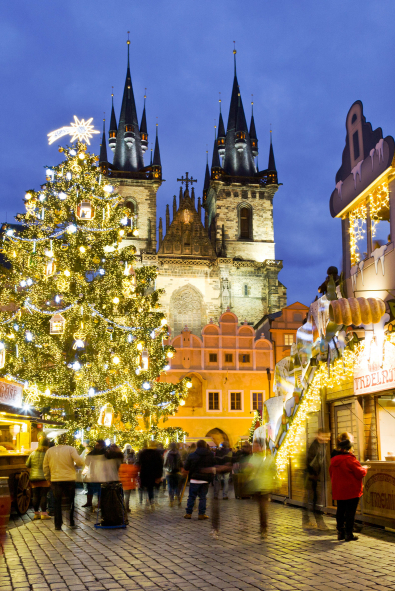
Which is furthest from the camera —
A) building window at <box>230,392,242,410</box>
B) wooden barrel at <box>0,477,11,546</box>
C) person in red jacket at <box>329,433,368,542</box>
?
building window at <box>230,392,242,410</box>

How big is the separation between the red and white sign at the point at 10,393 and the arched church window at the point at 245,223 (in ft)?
123

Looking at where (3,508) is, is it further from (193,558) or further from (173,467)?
(173,467)

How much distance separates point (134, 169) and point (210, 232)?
776 centimetres

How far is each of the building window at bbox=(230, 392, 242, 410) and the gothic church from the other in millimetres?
11649

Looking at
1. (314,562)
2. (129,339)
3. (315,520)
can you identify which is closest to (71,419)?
(129,339)

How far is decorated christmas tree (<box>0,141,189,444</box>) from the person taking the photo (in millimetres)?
17219

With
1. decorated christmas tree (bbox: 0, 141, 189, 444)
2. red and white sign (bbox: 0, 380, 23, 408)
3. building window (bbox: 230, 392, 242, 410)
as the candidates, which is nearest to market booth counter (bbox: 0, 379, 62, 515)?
red and white sign (bbox: 0, 380, 23, 408)

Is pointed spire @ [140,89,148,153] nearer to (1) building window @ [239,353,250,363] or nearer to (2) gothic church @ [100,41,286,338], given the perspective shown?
(2) gothic church @ [100,41,286,338]

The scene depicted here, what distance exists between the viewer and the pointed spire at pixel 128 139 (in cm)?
5072

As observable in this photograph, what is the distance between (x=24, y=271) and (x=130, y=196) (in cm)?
3161

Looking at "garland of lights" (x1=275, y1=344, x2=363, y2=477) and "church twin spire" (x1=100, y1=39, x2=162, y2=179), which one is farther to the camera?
"church twin spire" (x1=100, y1=39, x2=162, y2=179)

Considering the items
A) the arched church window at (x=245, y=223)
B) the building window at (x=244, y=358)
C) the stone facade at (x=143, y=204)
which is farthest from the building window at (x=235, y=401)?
the arched church window at (x=245, y=223)

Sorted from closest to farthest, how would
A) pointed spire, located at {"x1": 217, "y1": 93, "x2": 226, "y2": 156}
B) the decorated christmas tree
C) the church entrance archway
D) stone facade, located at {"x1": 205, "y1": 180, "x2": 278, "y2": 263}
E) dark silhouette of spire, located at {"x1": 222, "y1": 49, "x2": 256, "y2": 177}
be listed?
1. the decorated christmas tree
2. the church entrance archway
3. stone facade, located at {"x1": 205, "y1": 180, "x2": 278, "y2": 263}
4. dark silhouette of spire, located at {"x1": 222, "y1": 49, "x2": 256, "y2": 177}
5. pointed spire, located at {"x1": 217, "y1": 93, "x2": 226, "y2": 156}

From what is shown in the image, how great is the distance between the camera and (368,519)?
958cm
